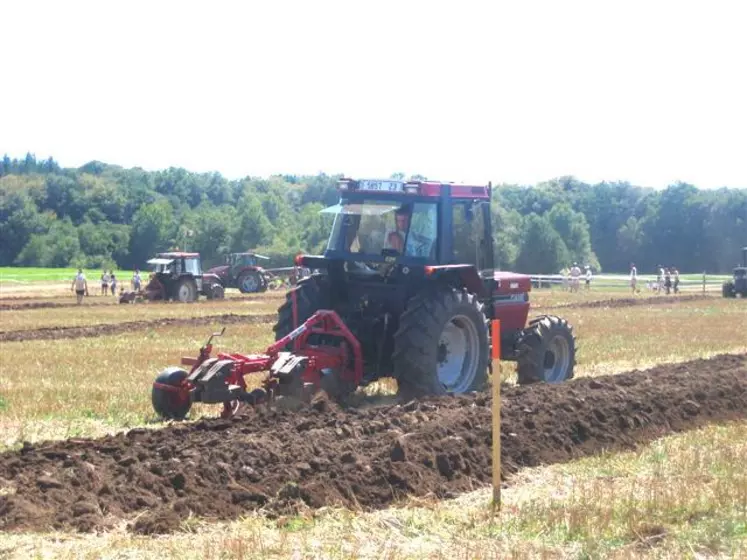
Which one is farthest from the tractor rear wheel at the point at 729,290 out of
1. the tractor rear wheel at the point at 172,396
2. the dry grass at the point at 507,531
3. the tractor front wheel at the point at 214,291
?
the dry grass at the point at 507,531

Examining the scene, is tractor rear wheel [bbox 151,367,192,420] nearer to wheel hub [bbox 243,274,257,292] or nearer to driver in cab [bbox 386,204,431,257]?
driver in cab [bbox 386,204,431,257]

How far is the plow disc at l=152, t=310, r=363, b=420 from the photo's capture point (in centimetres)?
1120

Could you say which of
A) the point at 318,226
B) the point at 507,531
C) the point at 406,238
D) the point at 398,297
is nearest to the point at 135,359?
the point at 398,297

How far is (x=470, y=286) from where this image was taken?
44.2 ft

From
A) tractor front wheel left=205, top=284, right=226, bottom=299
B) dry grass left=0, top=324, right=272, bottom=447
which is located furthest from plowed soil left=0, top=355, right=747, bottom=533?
tractor front wheel left=205, top=284, right=226, bottom=299

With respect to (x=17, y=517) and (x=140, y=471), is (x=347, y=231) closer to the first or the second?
(x=140, y=471)

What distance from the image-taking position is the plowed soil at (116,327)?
2500cm

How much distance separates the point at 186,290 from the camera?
42.3m

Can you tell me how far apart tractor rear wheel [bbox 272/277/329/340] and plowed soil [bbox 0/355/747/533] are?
2.10 meters

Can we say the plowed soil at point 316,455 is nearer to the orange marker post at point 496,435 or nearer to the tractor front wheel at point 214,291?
the orange marker post at point 496,435

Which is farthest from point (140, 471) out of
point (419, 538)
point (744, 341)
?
point (744, 341)

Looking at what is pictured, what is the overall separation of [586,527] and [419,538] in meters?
1.03

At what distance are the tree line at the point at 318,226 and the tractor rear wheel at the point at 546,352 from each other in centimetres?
5630

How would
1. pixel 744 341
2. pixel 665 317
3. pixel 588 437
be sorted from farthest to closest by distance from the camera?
pixel 665 317, pixel 744 341, pixel 588 437
